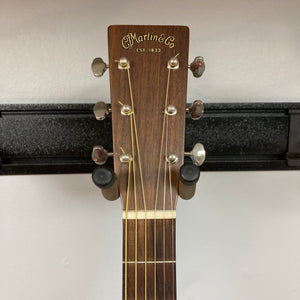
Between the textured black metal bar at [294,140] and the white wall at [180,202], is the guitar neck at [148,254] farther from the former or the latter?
the textured black metal bar at [294,140]

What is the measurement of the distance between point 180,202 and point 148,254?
0.23 metres

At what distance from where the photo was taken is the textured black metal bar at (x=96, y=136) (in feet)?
2.27

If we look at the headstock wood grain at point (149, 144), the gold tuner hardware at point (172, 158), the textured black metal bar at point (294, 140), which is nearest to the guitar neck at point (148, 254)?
the headstock wood grain at point (149, 144)

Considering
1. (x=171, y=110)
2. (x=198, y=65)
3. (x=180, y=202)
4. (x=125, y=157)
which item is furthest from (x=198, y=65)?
(x=180, y=202)

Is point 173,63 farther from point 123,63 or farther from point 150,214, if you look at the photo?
point 150,214

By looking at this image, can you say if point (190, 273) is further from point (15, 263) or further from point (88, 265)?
point (15, 263)

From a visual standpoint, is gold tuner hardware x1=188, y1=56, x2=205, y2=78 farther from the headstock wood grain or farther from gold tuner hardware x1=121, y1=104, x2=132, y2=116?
gold tuner hardware x1=121, y1=104, x2=132, y2=116

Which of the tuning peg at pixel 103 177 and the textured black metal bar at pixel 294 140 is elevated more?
the textured black metal bar at pixel 294 140

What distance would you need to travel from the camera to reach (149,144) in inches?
21.0

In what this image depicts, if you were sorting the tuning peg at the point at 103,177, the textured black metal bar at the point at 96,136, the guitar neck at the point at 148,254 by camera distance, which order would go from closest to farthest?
the tuning peg at the point at 103,177
the guitar neck at the point at 148,254
the textured black metal bar at the point at 96,136

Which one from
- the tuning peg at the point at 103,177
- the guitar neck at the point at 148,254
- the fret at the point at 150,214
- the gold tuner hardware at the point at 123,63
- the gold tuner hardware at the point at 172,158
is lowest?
the guitar neck at the point at 148,254

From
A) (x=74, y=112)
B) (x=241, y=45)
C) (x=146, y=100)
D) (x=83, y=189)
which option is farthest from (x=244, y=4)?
(x=83, y=189)

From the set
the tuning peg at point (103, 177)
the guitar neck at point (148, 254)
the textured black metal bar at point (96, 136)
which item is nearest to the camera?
the tuning peg at point (103, 177)

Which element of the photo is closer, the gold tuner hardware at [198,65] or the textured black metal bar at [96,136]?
the gold tuner hardware at [198,65]
